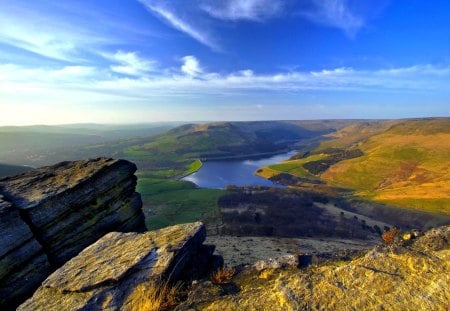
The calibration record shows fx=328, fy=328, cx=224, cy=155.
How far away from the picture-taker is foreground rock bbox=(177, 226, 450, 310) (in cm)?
987

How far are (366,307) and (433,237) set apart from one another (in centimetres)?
663

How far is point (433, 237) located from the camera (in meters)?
14.2

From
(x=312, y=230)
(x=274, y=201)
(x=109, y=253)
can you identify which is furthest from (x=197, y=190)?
(x=109, y=253)

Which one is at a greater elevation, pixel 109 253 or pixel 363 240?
pixel 109 253

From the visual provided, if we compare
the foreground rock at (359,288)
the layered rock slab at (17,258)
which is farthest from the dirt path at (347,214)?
the layered rock slab at (17,258)

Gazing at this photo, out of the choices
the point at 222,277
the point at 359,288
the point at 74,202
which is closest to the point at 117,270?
the point at 222,277

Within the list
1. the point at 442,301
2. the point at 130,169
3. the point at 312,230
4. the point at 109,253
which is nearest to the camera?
the point at 442,301

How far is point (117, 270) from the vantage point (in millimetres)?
13555

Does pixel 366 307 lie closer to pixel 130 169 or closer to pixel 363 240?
pixel 130 169

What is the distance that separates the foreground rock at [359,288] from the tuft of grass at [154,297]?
0.55 m

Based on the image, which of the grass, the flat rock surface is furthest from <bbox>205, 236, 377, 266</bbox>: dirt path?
the grass

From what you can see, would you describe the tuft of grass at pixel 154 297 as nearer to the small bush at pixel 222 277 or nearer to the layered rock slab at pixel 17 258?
the small bush at pixel 222 277

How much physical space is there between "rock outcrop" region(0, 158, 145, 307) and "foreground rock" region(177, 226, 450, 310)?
1270 cm

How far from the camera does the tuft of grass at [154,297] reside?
36.1 ft
